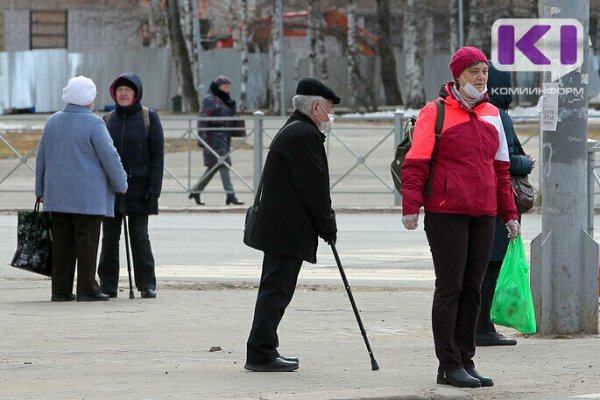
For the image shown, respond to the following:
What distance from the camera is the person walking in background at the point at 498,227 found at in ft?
30.3

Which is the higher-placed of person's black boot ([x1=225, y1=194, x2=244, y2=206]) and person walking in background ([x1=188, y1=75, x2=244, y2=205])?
person walking in background ([x1=188, y1=75, x2=244, y2=205])

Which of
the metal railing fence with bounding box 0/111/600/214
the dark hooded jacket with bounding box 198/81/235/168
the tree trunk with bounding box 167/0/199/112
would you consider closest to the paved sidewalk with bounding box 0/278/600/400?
the metal railing fence with bounding box 0/111/600/214

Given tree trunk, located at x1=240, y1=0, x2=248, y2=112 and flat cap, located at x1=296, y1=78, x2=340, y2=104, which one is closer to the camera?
flat cap, located at x1=296, y1=78, x2=340, y2=104

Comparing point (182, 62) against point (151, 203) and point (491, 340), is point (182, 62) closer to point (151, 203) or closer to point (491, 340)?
point (151, 203)

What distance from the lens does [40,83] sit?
6003cm

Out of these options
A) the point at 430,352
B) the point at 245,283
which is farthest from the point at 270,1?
the point at 430,352

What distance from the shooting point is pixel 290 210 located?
321 inches

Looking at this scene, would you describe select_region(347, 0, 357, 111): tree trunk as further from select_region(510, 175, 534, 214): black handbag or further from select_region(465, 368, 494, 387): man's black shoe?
select_region(465, 368, 494, 387): man's black shoe

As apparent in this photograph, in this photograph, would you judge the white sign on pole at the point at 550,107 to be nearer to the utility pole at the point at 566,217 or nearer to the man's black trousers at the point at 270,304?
the utility pole at the point at 566,217

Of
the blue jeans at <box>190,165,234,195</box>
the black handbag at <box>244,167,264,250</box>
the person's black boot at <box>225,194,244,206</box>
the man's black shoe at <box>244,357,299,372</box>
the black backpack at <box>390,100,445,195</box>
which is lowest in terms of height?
the person's black boot at <box>225,194,244,206</box>

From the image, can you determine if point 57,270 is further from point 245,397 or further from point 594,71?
point 594,71

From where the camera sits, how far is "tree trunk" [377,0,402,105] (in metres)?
55.5

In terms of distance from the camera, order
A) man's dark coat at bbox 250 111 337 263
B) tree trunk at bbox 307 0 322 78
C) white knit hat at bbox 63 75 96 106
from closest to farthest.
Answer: man's dark coat at bbox 250 111 337 263
white knit hat at bbox 63 75 96 106
tree trunk at bbox 307 0 322 78

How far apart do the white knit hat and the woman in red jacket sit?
14.1 ft
